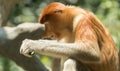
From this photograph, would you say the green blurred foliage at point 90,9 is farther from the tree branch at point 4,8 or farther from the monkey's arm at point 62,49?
the monkey's arm at point 62,49

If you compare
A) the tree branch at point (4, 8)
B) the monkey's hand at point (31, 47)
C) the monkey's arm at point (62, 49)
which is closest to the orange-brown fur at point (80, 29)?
the monkey's arm at point (62, 49)

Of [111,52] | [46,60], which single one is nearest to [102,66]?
[111,52]

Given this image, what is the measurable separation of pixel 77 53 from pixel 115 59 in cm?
57

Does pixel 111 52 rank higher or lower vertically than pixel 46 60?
higher

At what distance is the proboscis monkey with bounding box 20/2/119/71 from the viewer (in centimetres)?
625

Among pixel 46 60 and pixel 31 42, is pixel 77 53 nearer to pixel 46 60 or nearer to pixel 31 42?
pixel 31 42

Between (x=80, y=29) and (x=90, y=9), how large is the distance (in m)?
3.85

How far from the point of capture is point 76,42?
634 cm

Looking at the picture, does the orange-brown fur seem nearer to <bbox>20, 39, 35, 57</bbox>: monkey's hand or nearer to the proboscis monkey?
the proboscis monkey

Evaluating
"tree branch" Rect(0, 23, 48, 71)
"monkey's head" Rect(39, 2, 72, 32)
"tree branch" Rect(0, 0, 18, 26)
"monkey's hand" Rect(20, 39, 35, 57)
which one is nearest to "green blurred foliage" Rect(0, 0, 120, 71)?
"tree branch" Rect(0, 0, 18, 26)

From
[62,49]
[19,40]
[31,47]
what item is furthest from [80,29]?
[19,40]

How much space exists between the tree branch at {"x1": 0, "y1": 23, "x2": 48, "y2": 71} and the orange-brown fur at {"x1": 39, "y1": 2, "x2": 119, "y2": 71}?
5.1 inches

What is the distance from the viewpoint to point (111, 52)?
6.59 meters

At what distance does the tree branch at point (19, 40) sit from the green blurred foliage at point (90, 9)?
1.70m
